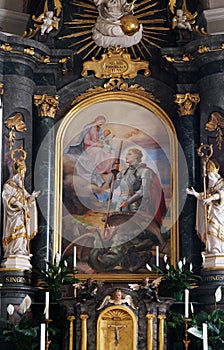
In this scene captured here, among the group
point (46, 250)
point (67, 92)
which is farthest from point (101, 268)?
point (67, 92)

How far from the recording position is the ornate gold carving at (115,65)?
65.0 ft

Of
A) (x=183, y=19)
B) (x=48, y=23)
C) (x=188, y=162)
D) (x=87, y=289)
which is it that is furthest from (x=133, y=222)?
(x=48, y=23)

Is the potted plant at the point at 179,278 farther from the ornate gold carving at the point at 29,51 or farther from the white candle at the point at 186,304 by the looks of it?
the ornate gold carving at the point at 29,51

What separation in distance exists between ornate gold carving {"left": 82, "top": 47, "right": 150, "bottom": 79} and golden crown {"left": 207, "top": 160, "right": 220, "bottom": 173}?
89.4 inches

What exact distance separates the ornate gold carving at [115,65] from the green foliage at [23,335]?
5.28 m

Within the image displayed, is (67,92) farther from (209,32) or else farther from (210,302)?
(210,302)

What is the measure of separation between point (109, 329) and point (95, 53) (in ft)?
19.2

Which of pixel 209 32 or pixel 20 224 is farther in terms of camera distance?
pixel 209 32

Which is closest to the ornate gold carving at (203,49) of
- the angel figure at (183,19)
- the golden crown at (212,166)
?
the angel figure at (183,19)

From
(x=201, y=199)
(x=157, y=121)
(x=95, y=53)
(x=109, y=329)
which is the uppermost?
(x=95, y=53)

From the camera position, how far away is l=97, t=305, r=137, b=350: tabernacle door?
16.8 meters

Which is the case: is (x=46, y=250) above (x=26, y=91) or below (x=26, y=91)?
below

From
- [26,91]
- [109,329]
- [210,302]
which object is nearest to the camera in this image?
[109,329]

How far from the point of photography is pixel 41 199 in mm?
19078
